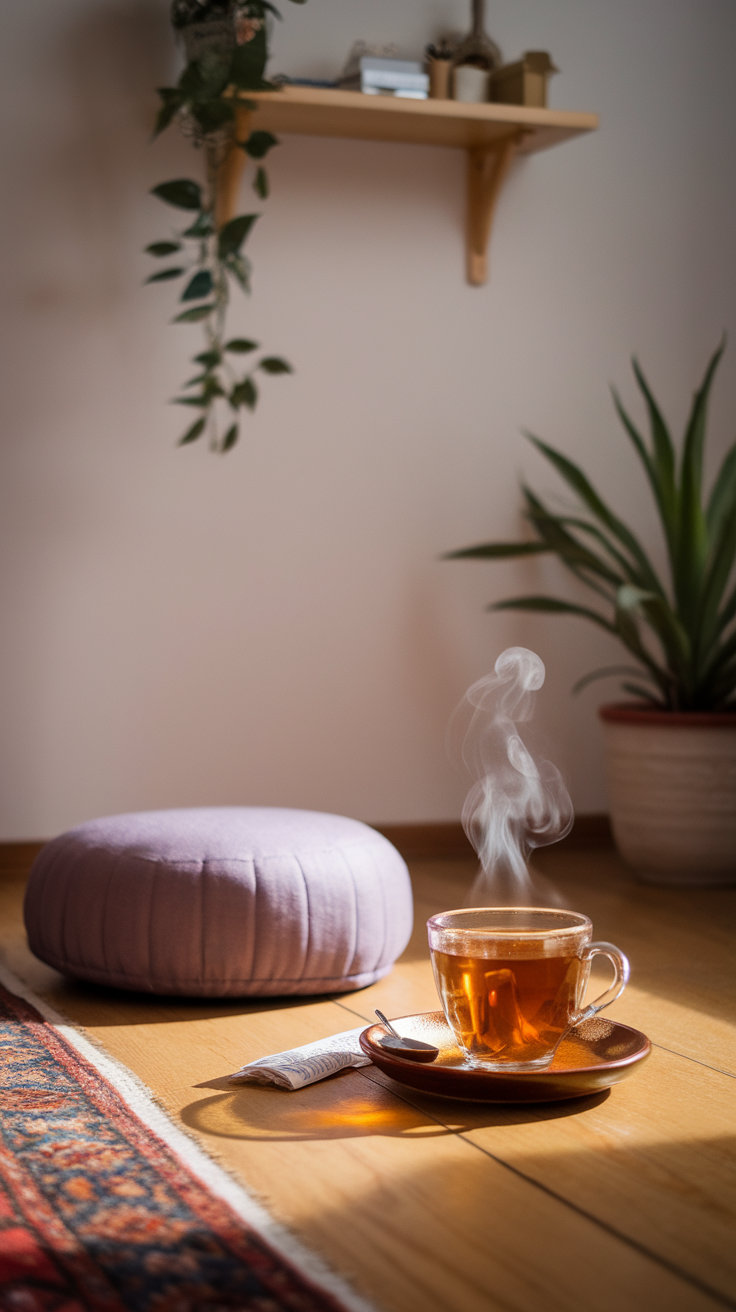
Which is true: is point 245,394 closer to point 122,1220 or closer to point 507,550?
point 507,550

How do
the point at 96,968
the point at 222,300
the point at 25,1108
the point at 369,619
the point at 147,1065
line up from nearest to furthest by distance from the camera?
1. the point at 25,1108
2. the point at 147,1065
3. the point at 96,968
4. the point at 222,300
5. the point at 369,619

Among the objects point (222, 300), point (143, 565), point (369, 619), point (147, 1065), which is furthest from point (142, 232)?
point (147, 1065)

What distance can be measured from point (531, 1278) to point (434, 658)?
2.34m

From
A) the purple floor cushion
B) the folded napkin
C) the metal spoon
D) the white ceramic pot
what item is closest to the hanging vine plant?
the white ceramic pot

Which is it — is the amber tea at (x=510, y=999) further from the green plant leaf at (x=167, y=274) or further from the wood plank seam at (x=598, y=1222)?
the green plant leaf at (x=167, y=274)

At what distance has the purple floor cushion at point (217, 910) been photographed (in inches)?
72.9

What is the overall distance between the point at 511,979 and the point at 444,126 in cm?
→ 235

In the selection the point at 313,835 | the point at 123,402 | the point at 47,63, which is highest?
the point at 47,63

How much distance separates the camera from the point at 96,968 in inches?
75.3

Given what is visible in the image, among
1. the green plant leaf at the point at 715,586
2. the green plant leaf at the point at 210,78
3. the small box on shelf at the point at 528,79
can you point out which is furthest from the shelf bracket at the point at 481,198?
the green plant leaf at the point at 715,586

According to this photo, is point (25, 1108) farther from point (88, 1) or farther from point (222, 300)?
point (88, 1)

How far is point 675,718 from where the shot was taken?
2857 mm

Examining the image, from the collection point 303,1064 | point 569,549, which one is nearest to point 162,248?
point 569,549

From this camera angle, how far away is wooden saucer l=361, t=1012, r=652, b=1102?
1321 mm
